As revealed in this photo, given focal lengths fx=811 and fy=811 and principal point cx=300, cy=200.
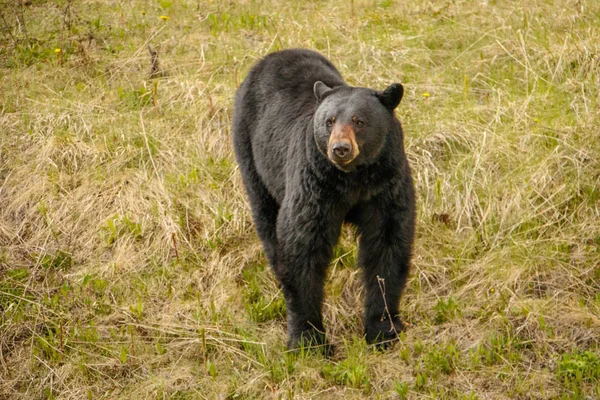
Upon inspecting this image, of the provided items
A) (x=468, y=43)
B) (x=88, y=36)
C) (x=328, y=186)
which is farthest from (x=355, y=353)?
(x=88, y=36)

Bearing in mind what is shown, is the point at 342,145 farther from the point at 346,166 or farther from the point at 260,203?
the point at 260,203

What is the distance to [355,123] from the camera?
511 centimetres

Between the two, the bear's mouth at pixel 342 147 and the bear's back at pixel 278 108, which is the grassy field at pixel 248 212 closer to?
the bear's back at pixel 278 108

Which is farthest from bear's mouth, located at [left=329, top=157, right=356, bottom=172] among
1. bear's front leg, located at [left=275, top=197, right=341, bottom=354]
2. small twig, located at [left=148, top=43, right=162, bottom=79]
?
small twig, located at [left=148, top=43, right=162, bottom=79]

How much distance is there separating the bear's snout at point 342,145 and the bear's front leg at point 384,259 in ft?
1.58

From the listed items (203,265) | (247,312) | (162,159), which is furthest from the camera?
(162,159)

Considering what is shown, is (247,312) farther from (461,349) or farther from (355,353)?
(461,349)

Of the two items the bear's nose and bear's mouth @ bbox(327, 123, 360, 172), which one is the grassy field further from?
the bear's nose

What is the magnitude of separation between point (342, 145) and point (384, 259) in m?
0.93

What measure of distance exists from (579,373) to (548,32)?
410cm

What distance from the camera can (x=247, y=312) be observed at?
19.4ft

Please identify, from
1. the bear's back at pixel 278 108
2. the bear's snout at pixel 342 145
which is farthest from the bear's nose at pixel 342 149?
the bear's back at pixel 278 108

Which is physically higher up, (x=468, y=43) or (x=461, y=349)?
(x=468, y=43)

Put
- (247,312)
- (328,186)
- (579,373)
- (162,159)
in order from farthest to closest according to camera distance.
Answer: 1. (162,159)
2. (247,312)
3. (328,186)
4. (579,373)
